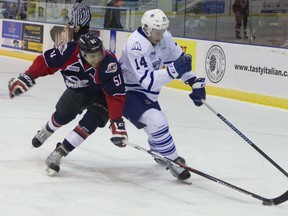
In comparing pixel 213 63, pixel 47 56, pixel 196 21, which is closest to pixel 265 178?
pixel 47 56

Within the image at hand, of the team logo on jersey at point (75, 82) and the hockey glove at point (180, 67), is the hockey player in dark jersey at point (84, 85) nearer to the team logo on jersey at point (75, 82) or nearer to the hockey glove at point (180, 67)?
the team logo on jersey at point (75, 82)

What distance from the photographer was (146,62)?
3479 mm

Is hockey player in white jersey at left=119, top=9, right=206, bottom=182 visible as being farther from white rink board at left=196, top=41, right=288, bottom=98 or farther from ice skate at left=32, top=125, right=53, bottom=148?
white rink board at left=196, top=41, right=288, bottom=98

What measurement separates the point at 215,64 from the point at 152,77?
14.9ft

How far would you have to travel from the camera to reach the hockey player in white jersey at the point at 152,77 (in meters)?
3.41

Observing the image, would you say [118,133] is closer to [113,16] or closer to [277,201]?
[277,201]

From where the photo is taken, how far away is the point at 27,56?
38.4 feet

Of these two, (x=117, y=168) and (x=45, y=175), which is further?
(x=117, y=168)

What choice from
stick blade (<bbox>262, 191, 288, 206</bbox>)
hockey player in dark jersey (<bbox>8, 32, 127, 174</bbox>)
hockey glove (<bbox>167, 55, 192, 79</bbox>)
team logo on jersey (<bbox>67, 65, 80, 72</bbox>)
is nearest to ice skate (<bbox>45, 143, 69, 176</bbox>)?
hockey player in dark jersey (<bbox>8, 32, 127, 174</bbox>)

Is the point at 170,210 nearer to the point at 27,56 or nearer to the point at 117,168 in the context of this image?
the point at 117,168

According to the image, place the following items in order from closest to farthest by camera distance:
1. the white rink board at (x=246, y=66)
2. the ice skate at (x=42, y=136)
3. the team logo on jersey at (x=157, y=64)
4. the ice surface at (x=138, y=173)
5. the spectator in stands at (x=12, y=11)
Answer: the ice surface at (x=138, y=173) < the team logo on jersey at (x=157, y=64) < the ice skate at (x=42, y=136) < the white rink board at (x=246, y=66) < the spectator in stands at (x=12, y=11)

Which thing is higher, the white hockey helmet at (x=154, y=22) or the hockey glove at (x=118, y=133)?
the white hockey helmet at (x=154, y=22)

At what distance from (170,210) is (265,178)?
100 cm

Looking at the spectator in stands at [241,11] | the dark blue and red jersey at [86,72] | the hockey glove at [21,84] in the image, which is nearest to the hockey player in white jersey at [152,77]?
the dark blue and red jersey at [86,72]
